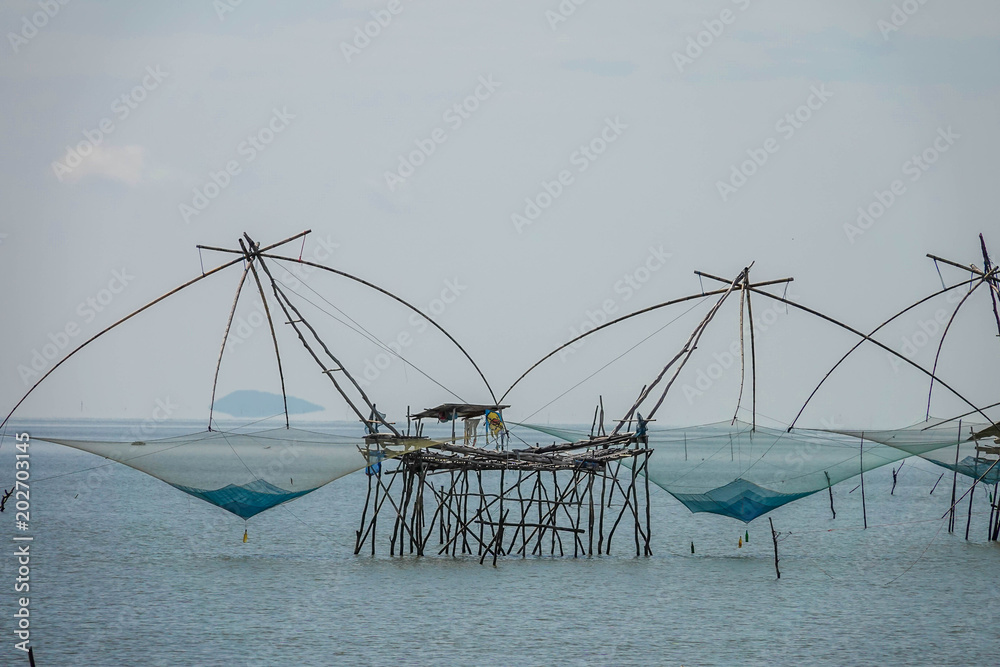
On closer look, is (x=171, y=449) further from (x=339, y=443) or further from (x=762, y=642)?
(x=762, y=642)

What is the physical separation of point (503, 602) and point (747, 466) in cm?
420

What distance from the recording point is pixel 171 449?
15.1 metres

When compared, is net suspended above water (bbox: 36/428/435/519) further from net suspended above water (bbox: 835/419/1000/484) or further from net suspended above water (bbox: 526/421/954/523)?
net suspended above water (bbox: 835/419/1000/484)

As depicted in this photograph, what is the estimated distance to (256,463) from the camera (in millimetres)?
16703

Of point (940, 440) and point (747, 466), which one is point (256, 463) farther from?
point (940, 440)

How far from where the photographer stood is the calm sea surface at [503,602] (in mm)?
13078

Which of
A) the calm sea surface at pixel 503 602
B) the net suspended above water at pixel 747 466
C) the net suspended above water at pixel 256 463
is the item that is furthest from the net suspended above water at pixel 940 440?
the net suspended above water at pixel 256 463

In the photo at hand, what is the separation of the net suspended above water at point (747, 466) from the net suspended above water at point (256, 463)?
3.81m

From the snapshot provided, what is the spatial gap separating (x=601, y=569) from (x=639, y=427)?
3.10 meters

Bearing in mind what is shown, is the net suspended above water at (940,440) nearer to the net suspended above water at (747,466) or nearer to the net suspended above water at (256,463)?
the net suspended above water at (747,466)

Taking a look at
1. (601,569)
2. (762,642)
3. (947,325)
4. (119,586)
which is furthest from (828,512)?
(119,586)

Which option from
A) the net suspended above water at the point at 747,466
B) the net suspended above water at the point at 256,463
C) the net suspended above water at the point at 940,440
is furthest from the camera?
the net suspended above water at the point at 940,440

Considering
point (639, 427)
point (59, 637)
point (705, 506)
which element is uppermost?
point (639, 427)

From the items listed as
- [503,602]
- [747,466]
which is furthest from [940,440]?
[503,602]
